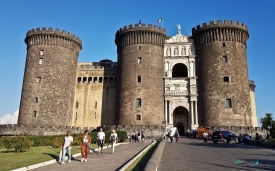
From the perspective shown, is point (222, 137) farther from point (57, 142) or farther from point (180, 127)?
point (180, 127)

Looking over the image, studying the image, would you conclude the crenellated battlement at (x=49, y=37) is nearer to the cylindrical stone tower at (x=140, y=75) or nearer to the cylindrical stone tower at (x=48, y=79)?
the cylindrical stone tower at (x=48, y=79)

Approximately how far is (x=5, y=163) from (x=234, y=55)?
3453 cm

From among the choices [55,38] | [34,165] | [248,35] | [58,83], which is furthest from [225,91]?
[34,165]

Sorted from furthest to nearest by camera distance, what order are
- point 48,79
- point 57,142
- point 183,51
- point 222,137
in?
point 183,51 < point 48,79 < point 222,137 < point 57,142

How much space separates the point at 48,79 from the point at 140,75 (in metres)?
14.4

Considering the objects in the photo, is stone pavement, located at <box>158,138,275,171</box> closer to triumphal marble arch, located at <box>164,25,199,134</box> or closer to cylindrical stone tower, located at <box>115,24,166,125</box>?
cylindrical stone tower, located at <box>115,24,166,125</box>

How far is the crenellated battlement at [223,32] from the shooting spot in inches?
1506

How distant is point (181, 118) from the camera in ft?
139

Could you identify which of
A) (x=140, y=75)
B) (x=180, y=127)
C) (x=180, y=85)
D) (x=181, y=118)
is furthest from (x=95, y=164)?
(x=180, y=127)

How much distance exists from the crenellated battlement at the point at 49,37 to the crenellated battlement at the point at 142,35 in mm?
9067

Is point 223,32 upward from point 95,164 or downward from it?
upward

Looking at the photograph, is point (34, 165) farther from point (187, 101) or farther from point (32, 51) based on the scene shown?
point (32, 51)

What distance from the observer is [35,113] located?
123 ft

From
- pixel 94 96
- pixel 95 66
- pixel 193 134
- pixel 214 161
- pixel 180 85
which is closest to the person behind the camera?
pixel 214 161
